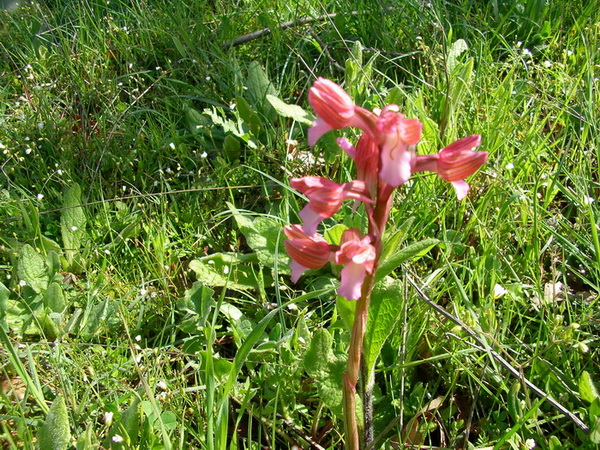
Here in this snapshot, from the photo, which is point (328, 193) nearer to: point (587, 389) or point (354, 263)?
point (354, 263)

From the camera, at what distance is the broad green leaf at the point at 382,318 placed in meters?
1.44

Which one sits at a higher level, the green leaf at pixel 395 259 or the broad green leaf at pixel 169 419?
the green leaf at pixel 395 259

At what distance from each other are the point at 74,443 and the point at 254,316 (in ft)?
2.28

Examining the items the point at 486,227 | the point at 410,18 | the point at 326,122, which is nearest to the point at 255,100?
the point at 410,18

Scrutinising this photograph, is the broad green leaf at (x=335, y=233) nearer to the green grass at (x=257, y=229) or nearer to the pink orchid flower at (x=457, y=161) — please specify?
the green grass at (x=257, y=229)

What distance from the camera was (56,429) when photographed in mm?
A: 1347

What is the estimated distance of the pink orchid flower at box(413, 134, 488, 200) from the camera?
1076 millimetres

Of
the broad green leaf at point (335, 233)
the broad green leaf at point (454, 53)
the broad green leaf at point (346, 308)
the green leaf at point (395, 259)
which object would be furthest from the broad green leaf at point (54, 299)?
the broad green leaf at point (454, 53)

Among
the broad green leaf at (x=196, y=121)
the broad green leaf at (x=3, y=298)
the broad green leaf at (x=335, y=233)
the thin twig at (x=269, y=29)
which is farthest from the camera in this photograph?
the thin twig at (x=269, y=29)

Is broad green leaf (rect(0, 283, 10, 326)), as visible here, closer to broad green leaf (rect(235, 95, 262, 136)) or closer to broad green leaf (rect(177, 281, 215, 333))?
broad green leaf (rect(177, 281, 215, 333))

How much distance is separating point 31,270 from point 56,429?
2.56ft

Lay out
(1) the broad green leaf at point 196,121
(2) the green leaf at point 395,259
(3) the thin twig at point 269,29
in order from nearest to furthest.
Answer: (2) the green leaf at point 395,259 → (1) the broad green leaf at point 196,121 → (3) the thin twig at point 269,29

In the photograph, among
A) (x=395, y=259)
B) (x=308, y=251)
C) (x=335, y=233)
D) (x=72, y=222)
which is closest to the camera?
(x=308, y=251)

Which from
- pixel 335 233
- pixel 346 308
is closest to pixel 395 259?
pixel 346 308
